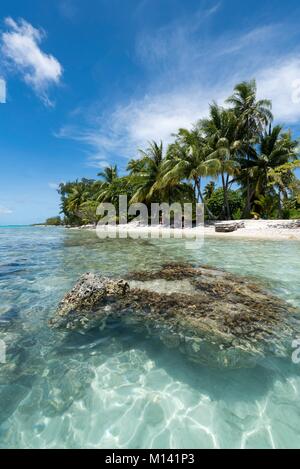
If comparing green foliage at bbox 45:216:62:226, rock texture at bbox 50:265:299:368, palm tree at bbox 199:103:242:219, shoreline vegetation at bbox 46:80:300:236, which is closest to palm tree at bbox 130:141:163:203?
shoreline vegetation at bbox 46:80:300:236

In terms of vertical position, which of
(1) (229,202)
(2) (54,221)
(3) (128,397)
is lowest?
(3) (128,397)

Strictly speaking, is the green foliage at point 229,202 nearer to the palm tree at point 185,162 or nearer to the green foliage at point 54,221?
the palm tree at point 185,162

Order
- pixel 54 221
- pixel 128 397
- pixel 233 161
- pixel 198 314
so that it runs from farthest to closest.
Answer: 1. pixel 54 221
2. pixel 233 161
3. pixel 198 314
4. pixel 128 397

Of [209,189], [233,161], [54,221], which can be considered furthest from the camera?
[54,221]

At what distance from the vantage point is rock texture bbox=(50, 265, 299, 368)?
307 cm

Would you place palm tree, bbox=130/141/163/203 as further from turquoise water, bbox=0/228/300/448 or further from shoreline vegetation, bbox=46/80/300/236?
turquoise water, bbox=0/228/300/448

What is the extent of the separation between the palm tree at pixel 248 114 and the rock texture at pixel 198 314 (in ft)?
71.6

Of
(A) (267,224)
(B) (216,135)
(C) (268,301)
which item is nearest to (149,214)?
(B) (216,135)

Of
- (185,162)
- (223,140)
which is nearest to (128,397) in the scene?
(185,162)

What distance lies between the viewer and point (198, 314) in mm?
3965

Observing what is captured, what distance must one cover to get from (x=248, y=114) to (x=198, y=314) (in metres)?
25.5

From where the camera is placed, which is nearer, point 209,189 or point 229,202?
point 229,202

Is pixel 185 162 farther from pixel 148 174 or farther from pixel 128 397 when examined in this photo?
pixel 128 397

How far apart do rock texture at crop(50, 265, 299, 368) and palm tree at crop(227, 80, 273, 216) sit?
71.6 feet
